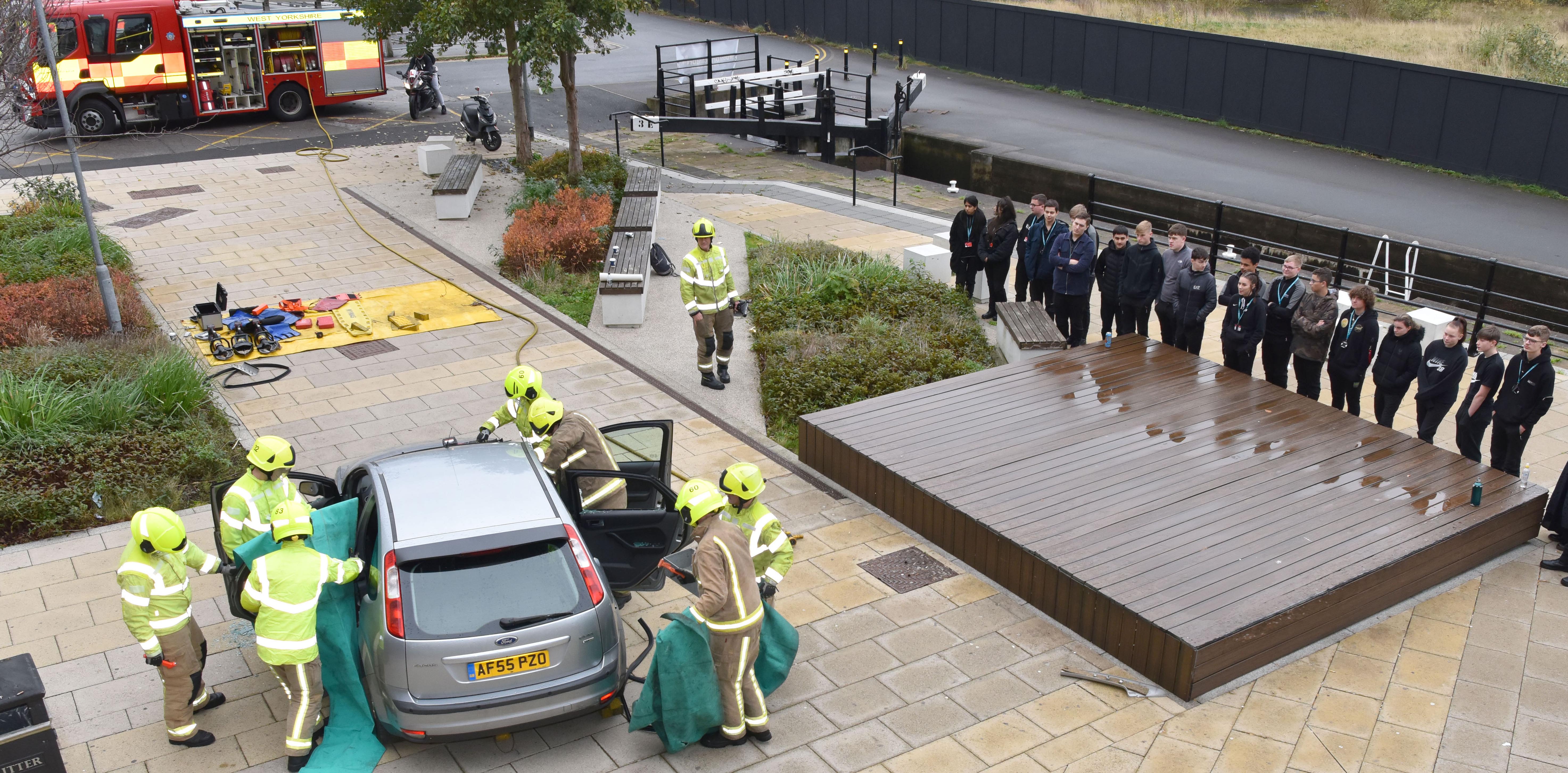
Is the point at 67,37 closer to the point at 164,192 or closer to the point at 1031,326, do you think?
the point at 164,192

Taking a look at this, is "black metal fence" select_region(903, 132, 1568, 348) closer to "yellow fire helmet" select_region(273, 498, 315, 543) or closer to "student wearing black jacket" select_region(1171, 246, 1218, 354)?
"student wearing black jacket" select_region(1171, 246, 1218, 354)

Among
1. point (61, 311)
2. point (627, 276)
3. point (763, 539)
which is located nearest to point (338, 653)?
point (763, 539)

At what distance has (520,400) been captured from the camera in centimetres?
860

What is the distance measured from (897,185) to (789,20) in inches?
651

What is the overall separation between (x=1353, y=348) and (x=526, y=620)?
774 centimetres

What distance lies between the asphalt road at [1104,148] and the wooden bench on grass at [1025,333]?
24.4 ft

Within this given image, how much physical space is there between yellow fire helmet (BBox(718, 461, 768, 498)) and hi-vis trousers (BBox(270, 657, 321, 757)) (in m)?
2.42

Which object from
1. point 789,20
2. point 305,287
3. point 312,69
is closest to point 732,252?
point 305,287

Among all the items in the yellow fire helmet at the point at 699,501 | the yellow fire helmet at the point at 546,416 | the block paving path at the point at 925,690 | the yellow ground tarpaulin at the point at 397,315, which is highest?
the yellow fire helmet at the point at 699,501

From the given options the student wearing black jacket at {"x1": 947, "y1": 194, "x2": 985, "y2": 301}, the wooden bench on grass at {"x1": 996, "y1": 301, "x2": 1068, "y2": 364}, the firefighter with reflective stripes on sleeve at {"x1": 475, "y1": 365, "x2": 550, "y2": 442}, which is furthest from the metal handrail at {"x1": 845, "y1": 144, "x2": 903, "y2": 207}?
the firefighter with reflective stripes on sleeve at {"x1": 475, "y1": 365, "x2": 550, "y2": 442}

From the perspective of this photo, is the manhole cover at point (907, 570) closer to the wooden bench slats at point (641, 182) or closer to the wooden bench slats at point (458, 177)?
the wooden bench slats at point (641, 182)

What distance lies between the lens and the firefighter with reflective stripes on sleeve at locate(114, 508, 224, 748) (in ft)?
20.6

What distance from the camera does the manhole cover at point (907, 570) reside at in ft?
27.7

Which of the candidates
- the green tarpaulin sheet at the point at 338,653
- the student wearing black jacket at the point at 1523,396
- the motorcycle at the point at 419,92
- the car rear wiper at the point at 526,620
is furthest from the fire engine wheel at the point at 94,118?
the student wearing black jacket at the point at 1523,396
